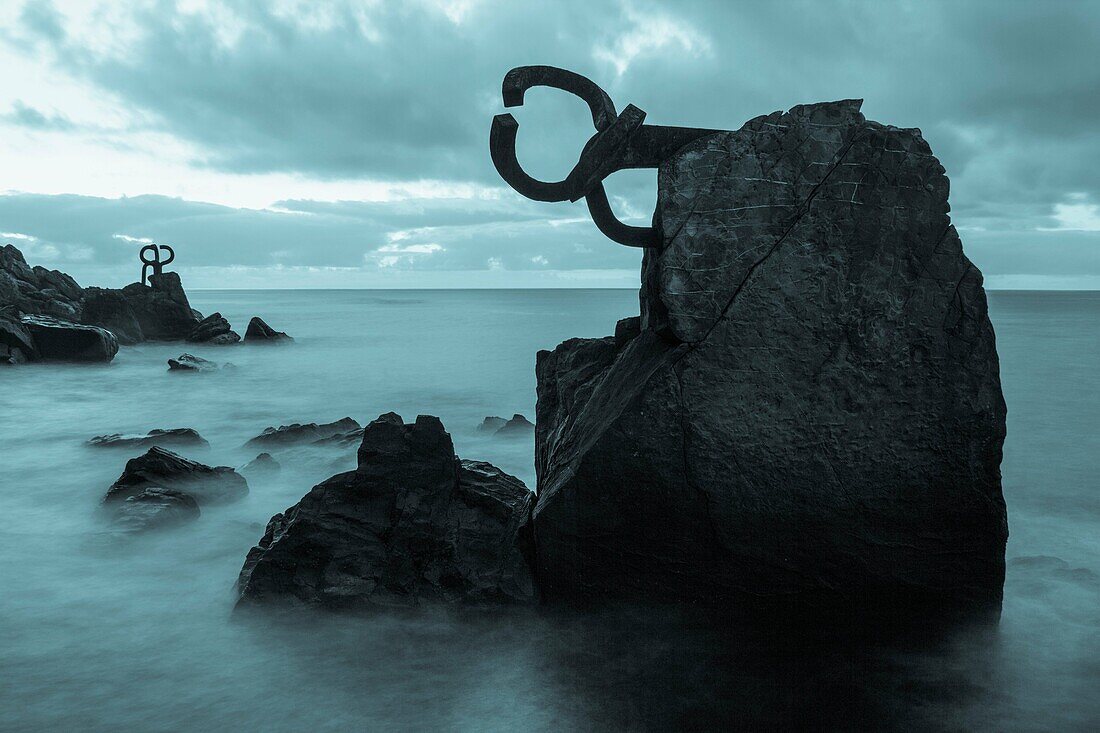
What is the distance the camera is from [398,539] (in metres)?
3.39

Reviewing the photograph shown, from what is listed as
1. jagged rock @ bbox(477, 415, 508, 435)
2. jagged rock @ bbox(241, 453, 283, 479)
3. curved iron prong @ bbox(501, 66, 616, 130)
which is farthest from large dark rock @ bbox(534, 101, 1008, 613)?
jagged rock @ bbox(477, 415, 508, 435)

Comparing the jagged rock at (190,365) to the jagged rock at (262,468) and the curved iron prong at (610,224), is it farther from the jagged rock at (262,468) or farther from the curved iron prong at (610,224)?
the curved iron prong at (610,224)

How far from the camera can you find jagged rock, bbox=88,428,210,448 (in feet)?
23.4

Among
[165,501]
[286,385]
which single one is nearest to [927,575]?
[165,501]

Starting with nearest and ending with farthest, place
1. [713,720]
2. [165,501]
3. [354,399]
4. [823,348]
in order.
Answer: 1. [713,720]
2. [823,348]
3. [165,501]
4. [354,399]

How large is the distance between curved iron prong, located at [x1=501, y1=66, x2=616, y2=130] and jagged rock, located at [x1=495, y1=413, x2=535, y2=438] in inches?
193

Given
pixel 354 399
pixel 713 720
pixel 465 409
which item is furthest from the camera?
Answer: pixel 354 399

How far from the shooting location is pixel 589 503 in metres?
3.04

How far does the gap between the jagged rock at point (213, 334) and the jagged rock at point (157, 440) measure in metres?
11.4

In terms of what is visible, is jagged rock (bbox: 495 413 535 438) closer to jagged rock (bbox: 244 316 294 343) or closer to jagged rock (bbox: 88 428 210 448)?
jagged rock (bbox: 88 428 210 448)

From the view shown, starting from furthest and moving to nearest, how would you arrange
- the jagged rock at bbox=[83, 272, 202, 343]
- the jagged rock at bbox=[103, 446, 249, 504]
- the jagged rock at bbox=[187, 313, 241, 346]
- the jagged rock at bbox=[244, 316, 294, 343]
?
the jagged rock at bbox=[244, 316, 294, 343], the jagged rock at bbox=[187, 313, 241, 346], the jagged rock at bbox=[83, 272, 202, 343], the jagged rock at bbox=[103, 446, 249, 504]

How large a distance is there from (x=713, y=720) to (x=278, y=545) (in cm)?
189

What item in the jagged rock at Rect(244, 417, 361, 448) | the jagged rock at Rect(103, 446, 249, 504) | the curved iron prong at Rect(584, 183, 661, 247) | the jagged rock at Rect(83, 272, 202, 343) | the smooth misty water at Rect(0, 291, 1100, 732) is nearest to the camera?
the smooth misty water at Rect(0, 291, 1100, 732)

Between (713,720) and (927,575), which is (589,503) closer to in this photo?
(713,720)
